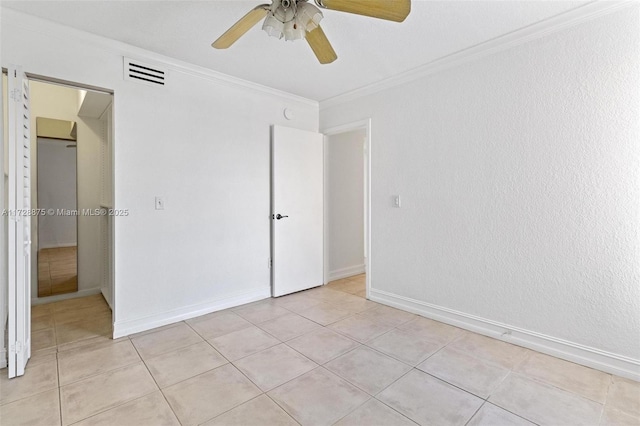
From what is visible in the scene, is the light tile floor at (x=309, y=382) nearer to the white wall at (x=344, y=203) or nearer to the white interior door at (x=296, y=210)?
the white interior door at (x=296, y=210)

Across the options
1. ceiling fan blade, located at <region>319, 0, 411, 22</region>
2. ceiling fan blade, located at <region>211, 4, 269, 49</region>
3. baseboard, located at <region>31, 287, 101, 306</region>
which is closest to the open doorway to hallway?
baseboard, located at <region>31, 287, 101, 306</region>

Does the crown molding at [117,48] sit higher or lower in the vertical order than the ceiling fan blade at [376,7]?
higher

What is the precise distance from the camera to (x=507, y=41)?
7.88ft

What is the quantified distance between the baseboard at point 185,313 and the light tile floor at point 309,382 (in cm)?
10

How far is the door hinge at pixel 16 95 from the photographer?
195 centimetres

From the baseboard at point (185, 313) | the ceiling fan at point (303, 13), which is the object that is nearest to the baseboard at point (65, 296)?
the baseboard at point (185, 313)

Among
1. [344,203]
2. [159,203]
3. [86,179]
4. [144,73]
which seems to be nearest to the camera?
[144,73]

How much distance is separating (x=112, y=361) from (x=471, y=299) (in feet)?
9.56

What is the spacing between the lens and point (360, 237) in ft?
15.6

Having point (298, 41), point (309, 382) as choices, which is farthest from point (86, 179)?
point (309, 382)

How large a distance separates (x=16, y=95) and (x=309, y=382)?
2664mm

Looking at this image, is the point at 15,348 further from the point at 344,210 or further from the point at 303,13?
the point at 344,210

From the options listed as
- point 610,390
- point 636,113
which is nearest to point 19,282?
point 610,390

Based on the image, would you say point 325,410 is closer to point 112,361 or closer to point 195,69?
point 112,361
